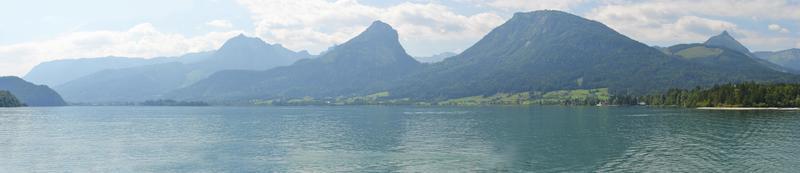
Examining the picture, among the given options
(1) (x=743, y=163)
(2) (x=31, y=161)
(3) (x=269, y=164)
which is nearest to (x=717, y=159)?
(1) (x=743, y=163)

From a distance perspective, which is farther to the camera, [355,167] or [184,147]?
[184,147]

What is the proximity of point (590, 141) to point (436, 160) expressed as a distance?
33.0 m

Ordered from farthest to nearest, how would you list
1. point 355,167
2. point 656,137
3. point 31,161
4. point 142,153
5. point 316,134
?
point 316,134 → point 656,137 → point 142,153 → point 31,161 → point 355,167

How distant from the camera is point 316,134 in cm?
11319

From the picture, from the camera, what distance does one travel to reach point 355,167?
6675 cm

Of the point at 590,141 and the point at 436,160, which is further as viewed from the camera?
the point at 590,141

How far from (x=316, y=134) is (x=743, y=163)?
6753cm

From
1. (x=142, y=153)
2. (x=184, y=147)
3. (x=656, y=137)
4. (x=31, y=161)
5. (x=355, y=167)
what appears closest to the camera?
(x=355, y=167)

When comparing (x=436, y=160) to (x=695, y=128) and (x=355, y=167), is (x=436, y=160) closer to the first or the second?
(x=355, y=167)

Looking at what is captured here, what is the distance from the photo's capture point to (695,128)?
385 feet

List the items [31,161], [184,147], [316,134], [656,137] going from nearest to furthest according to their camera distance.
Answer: [31,161] < [184,147] < [656,137] < [316,134]

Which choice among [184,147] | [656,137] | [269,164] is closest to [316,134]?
[184,147]

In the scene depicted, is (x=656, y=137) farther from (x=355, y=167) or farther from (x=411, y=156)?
(x=355, y=167)

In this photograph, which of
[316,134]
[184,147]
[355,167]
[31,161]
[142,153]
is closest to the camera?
[355,167]
